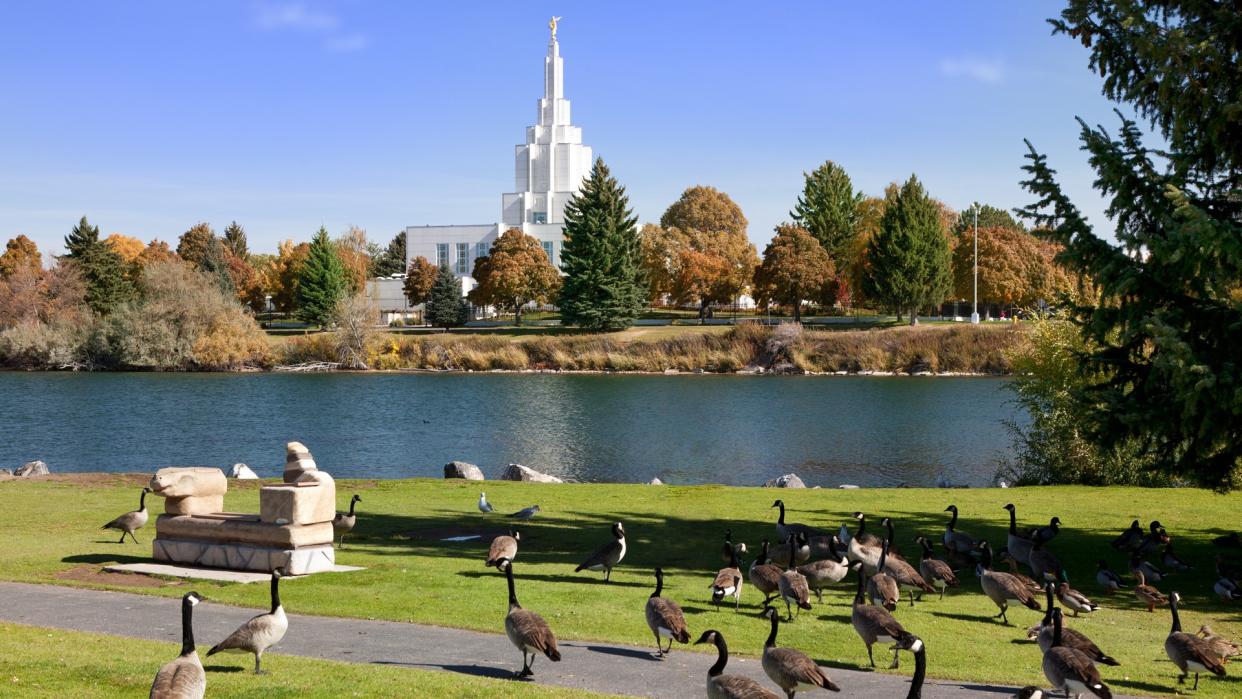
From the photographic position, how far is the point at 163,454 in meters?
48.5

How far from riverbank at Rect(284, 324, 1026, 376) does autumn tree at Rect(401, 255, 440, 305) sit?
31.5 m

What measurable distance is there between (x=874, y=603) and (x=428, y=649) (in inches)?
250

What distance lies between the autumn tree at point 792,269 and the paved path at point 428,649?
331 feet

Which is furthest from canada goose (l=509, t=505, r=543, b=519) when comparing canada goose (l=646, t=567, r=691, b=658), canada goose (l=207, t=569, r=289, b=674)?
canada goose (l=207, t=569, r=289, b=674)

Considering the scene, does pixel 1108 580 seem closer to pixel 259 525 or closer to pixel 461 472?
pixel 259 525

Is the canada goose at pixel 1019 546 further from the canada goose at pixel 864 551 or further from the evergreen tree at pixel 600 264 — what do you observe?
the evergreen tree at pixel 600 264

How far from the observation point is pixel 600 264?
359ft

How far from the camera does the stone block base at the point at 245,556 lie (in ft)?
60.6

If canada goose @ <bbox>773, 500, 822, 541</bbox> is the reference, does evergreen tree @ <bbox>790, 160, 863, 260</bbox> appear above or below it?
above

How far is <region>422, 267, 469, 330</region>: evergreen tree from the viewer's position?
12500 cm

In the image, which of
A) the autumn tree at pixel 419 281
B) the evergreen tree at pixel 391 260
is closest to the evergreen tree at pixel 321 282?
the autumn tree at pixel 419 281

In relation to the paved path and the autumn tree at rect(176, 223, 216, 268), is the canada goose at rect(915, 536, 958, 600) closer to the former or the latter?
the paved path

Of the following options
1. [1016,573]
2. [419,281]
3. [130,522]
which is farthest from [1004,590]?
[419,281]

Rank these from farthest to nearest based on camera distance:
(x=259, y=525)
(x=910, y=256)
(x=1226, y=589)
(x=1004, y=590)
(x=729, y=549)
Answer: (x=910, y=256) < (x=259, y=525) < (x=729, y=549) < (x=1226, y=589) < (x=1004, y=590)
